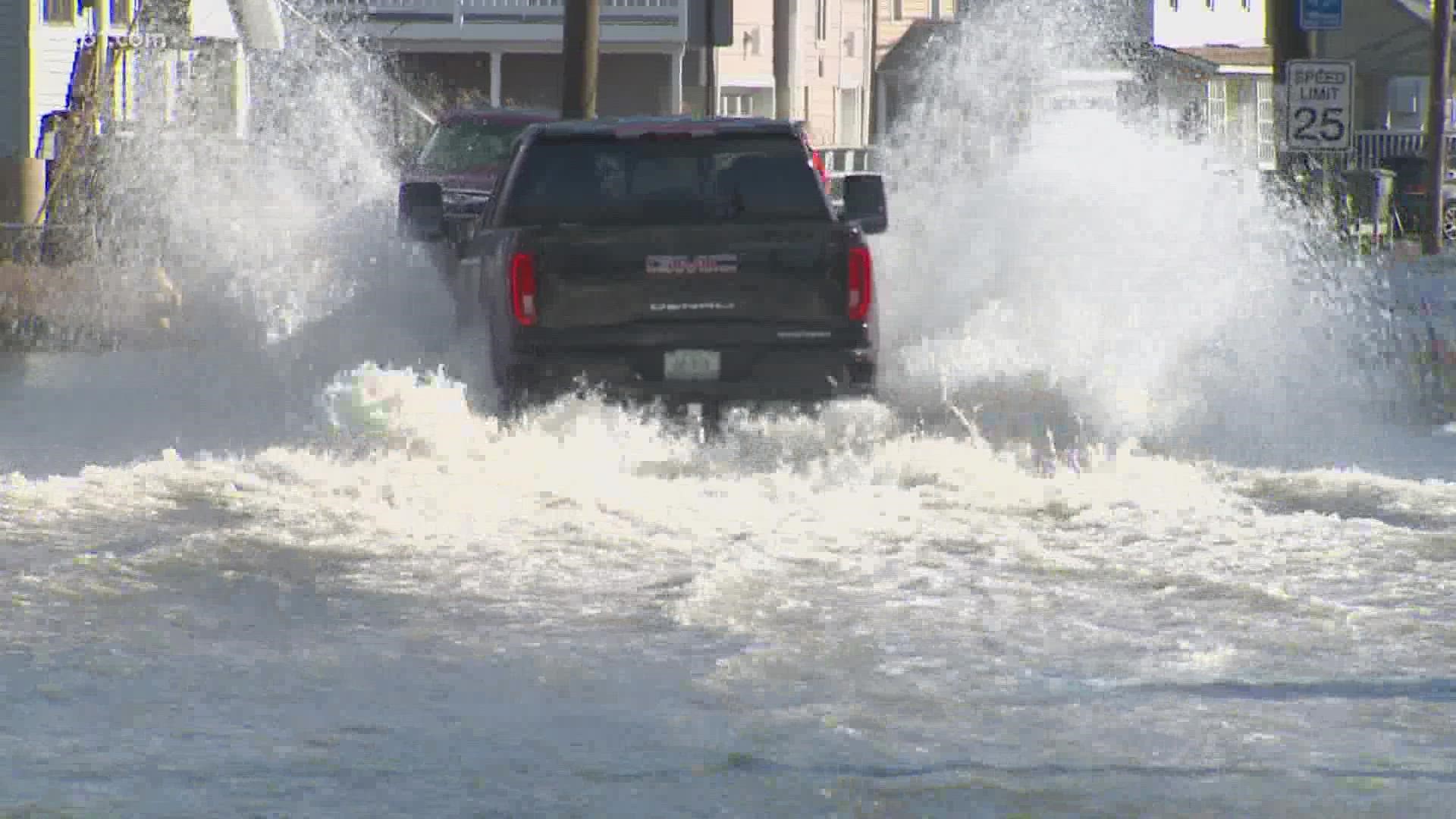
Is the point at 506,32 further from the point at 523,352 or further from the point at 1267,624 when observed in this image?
the point at 1267,624

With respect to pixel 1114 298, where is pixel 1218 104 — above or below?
above

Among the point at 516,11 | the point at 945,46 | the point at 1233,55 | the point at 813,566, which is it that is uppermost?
the point at 1233,55

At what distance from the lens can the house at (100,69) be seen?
3131 cm

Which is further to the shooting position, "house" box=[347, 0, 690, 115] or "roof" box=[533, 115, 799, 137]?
"house" box=[347, 0, 690, 115]

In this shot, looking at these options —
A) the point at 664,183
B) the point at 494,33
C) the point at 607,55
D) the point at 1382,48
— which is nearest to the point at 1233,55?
the point at 1382,48

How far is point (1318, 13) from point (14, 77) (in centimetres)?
1812

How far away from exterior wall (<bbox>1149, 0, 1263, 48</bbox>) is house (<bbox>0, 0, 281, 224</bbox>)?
3178 centimetres

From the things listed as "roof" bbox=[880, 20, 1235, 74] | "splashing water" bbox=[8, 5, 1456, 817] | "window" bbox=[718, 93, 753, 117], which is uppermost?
"roof" bbox=[880, 20, 1235, 74]

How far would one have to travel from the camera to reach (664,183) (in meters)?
14.5

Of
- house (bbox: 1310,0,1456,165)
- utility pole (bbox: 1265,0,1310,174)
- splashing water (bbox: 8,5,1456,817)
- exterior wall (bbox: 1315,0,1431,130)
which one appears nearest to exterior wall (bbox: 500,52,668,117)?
utility pole (bbox: 1265,0,1310,174)

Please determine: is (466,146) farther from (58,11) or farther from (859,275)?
(58,11)

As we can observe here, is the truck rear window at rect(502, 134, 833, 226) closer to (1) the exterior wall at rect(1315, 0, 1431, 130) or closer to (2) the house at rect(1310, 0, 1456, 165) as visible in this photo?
(2) the house at rect(1310, 0, 1456, 165)

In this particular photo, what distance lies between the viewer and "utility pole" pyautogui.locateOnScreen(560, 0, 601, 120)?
3041 centimetres

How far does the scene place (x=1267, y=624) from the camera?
9.32 meters
